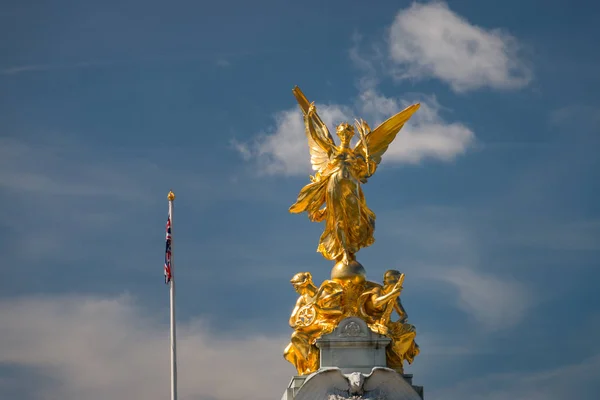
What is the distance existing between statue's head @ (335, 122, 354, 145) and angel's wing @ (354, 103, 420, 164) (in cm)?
34

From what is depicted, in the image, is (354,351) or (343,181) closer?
(354,351)

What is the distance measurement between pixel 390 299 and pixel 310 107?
17.5ft

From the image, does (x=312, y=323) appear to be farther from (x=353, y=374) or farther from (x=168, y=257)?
(x=168, y=257)

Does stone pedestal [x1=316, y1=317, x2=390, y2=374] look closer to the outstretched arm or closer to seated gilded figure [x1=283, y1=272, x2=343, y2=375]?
seated gilded figure [x1=283, y1=272, x2=343, y2=375]

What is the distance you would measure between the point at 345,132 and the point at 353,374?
→ 20.3 ft

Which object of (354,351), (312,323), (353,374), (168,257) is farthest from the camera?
→ (168,257)

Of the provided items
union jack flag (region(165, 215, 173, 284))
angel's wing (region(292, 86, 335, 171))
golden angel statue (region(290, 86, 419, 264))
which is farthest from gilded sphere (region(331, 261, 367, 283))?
union jack flag (region(165, 215, 173, 284))

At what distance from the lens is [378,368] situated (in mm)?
41156

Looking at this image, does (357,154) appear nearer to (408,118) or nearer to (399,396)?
(408,118)

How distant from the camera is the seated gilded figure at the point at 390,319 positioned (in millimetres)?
42062

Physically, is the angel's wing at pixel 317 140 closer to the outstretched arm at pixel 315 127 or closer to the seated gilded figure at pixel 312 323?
the outstretched arm at pixel 315 127

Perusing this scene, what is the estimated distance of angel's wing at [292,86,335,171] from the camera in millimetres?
43469

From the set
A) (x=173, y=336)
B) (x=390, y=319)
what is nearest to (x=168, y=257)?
(x=173, y=336)

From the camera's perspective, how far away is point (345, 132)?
43.3m
